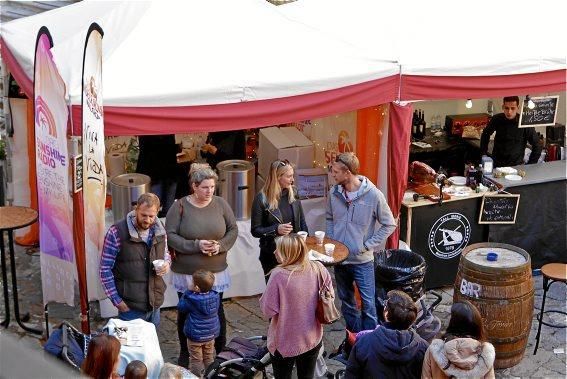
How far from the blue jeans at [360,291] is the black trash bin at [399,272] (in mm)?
71

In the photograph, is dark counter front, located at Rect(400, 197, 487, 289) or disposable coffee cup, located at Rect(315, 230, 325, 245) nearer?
disposable coffee cup, located at Rect(315, 230, 325, 245)

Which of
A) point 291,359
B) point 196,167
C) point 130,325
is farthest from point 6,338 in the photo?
point 196,167

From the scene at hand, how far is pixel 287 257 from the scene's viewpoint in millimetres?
4066

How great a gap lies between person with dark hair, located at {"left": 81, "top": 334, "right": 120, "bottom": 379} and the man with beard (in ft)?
4.28

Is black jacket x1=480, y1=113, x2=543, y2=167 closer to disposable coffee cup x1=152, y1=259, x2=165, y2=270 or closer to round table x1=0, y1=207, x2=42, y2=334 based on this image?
disposable coffee cup x1=152, y1=259, x2=165, y2=270

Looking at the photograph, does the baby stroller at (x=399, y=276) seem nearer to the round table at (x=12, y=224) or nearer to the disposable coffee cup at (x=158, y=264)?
the disposable coffee cup at (x=158, y=264)

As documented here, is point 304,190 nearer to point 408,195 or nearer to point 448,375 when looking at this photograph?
point 408,195

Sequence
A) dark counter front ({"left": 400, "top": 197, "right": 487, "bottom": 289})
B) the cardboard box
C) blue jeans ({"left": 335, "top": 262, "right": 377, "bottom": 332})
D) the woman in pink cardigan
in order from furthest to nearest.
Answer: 1. the cardboard box
2. dark counter front ({"left": 400, "top": 197, "right": 487, "bottom": 289})
3. blue jeans ({"left": 335, "top": 262, "right": 377, "bottom": 332})
4. the woman in pink cardigan

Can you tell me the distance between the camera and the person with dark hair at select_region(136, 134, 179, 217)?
21.0 feet

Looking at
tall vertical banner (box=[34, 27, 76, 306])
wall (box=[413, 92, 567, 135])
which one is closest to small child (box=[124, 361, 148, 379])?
tall vertical banner (box=[34, 27, 76, 306])

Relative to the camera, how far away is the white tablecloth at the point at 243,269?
6164 mm

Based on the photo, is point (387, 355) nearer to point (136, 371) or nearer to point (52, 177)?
point (136, 371)

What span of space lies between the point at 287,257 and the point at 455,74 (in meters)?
2.62

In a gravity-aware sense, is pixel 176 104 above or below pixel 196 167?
above
